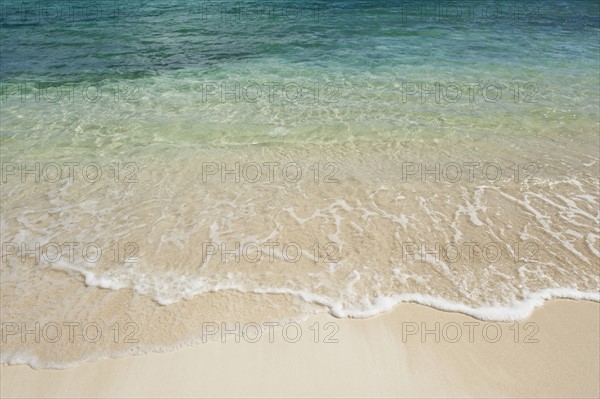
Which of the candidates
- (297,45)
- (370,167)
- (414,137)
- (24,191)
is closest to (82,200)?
(24,191)

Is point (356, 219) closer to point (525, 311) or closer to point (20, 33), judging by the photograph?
point (525, 311)

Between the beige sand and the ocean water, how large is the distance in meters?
0.20

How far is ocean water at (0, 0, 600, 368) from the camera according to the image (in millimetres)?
4551

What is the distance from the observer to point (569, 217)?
571cm

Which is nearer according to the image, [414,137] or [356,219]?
[356,219]

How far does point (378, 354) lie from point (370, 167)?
3679mm

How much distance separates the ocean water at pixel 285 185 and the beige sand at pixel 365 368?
0.66ft

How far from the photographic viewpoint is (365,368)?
382 cm

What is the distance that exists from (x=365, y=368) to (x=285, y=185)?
333 centimetres
